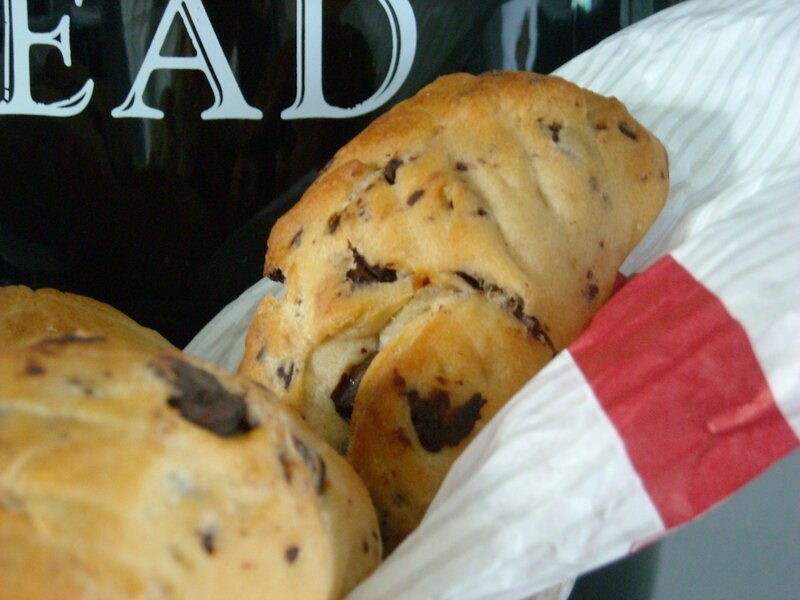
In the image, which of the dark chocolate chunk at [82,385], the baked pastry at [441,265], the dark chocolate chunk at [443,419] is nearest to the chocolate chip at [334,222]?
the baked pastry at [441,265]

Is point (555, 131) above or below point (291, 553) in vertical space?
above

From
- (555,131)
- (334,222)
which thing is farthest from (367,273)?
(555,131)

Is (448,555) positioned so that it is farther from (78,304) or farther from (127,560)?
(78,304)

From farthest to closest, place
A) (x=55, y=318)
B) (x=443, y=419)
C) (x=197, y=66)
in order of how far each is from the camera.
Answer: (x=197, y=66), (x=55, y=318), (x=443, y=419)

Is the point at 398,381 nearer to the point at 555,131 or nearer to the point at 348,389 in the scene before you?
the point at 348,389

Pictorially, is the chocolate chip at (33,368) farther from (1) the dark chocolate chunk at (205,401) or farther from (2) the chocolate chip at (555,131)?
(2) the chocolate chip at (555,131)

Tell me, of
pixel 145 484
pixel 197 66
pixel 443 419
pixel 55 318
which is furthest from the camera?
pixel 197 66

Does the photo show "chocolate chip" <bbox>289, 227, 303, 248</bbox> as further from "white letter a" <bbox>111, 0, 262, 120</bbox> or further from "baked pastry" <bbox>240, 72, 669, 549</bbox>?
"white letter a" <bbox>111, 0, 262, 120</bbox>
